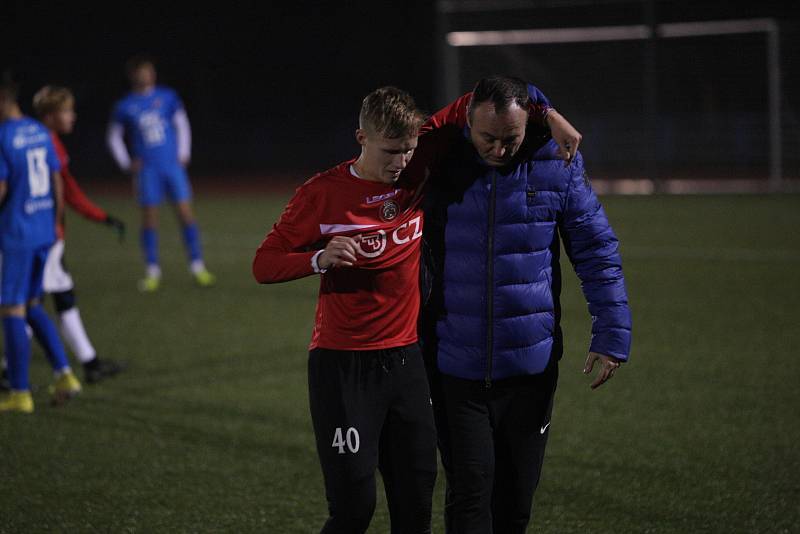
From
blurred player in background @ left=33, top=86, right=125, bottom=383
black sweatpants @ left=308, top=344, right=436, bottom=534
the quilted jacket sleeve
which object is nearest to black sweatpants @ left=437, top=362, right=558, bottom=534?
black sweatpants @ left=308, top=344, right=436, bottom=534

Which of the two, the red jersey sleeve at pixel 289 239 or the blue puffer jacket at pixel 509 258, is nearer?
the red jersey sleeve at pixel 289 239

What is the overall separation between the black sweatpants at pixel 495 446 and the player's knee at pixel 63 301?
449 cm

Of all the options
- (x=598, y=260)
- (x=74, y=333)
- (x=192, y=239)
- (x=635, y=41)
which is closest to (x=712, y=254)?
(x=192, y=239)

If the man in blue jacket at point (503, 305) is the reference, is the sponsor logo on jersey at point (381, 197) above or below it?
above

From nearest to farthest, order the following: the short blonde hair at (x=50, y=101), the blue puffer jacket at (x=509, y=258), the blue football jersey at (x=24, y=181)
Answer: the blue puffer jacket at (x=509, y=258)
the blue football jersey at (x=24, y=181)
the short blonde hair at (x=50, y=101)

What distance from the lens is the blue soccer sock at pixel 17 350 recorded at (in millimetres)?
6504

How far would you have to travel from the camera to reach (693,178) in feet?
77.9

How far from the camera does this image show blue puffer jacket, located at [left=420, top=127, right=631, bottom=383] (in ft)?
11.4

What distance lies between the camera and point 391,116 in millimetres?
3252

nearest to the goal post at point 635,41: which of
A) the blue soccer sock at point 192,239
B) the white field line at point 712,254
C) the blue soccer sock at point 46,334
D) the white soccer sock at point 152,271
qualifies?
the white field line at point 712,254

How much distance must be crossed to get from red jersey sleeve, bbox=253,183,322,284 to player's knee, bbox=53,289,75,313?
14.5ft

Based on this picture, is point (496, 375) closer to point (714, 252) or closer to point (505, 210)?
point (505, 210)

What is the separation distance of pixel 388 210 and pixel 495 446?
0.88 metres

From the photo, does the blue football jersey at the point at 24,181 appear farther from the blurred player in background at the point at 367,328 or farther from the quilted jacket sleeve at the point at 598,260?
the quilted jacket sleeve at the point at 598,260
